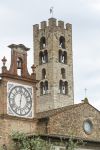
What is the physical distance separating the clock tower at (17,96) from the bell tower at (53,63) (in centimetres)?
4232

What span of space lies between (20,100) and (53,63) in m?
46.2

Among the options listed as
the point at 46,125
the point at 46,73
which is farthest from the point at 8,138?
the point at 46,73

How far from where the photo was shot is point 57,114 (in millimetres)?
45594

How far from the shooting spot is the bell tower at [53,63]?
88.8 m

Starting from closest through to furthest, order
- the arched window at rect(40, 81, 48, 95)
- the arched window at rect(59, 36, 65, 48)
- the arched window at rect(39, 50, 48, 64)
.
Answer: the arched window at rect(40, 81, 48, 95), the arched window at rect(39, 50, 48, 64), the arched window at rect(59, 36, 65, 48)

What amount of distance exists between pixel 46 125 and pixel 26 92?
2.65m

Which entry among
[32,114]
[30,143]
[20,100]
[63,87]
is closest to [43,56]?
[63,87]

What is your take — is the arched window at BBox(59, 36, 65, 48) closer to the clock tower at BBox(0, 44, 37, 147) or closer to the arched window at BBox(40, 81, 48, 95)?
the arched window at BBox(40, 81, 48, 95)

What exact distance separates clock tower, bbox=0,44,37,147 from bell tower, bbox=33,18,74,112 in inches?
1666

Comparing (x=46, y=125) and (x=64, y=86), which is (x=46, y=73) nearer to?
(x=64, y=86)

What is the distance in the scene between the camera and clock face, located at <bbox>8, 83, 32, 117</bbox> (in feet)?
142

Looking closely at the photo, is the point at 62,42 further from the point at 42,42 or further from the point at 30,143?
the point at 30,143

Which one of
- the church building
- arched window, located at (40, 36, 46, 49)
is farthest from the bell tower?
the church building

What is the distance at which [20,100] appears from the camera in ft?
144
